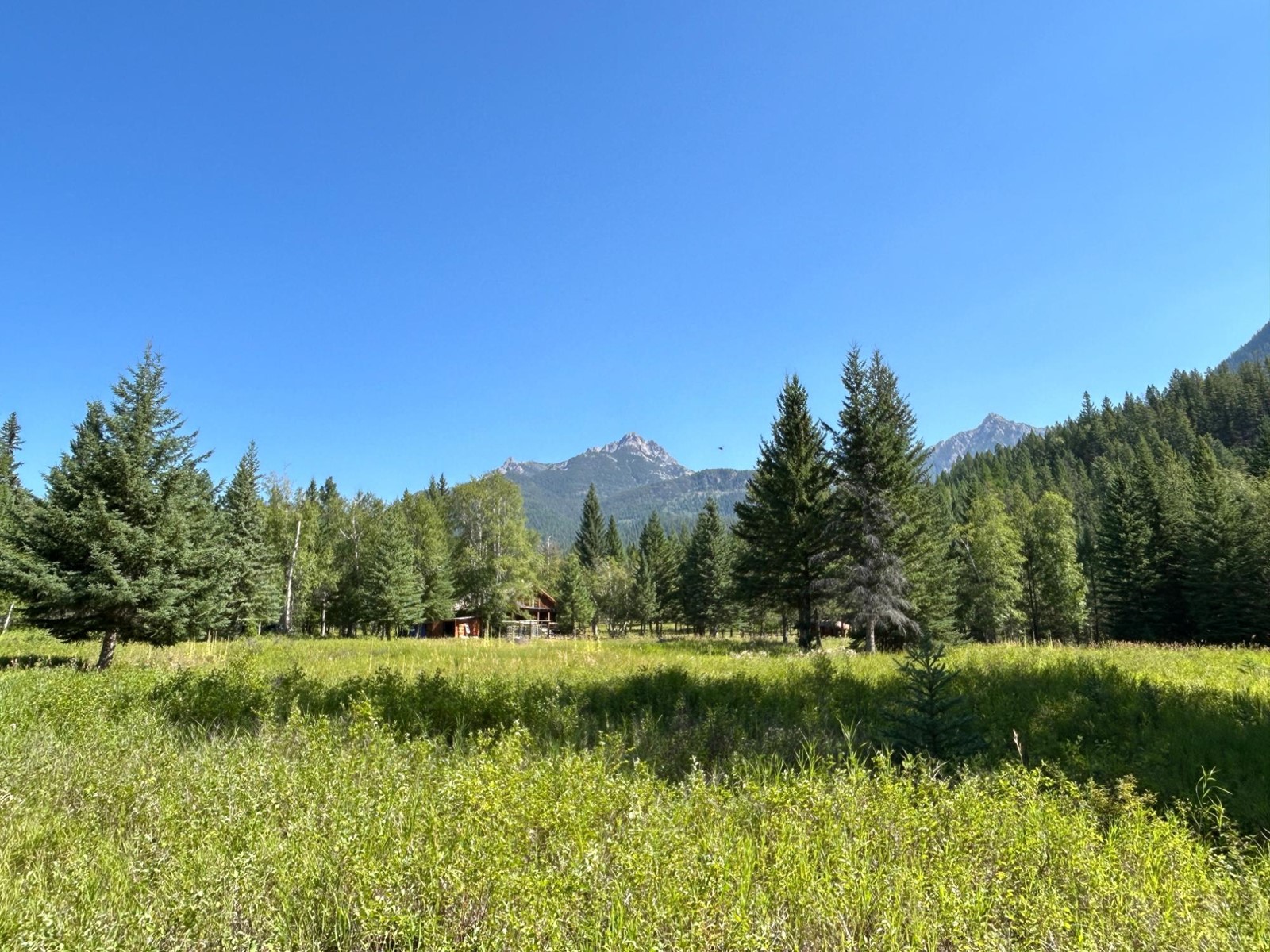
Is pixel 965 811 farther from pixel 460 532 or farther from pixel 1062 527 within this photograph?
pixel 1062 527

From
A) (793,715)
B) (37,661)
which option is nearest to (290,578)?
(37,661)

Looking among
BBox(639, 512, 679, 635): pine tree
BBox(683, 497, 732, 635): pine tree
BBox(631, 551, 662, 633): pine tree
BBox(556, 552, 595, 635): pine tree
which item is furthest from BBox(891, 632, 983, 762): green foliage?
BBox(631, 551, 662, 633): pine tree

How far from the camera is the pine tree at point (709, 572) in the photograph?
184ft

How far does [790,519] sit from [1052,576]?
133ft

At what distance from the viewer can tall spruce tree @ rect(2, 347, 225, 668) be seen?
515 inches

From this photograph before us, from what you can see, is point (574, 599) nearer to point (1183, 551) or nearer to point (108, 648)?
point (108, 648)

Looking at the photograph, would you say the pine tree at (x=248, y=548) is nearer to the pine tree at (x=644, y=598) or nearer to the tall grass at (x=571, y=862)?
the tall grass at (x=571, y=862)

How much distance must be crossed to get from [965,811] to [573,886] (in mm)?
2812

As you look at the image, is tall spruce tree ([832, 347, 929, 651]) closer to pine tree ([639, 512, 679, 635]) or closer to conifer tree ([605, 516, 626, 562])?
pine tree ([639, 512, 679, 635])

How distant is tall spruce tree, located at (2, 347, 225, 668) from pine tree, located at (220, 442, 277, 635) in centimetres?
1930

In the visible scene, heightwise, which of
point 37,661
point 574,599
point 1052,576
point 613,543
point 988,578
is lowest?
A: point 37,661

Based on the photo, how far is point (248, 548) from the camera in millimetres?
32750

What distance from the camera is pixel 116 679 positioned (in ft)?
31.8

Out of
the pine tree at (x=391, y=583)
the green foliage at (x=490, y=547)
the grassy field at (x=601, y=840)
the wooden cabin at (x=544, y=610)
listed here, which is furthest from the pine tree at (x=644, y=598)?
the grassy field at (x=601, y=840)
